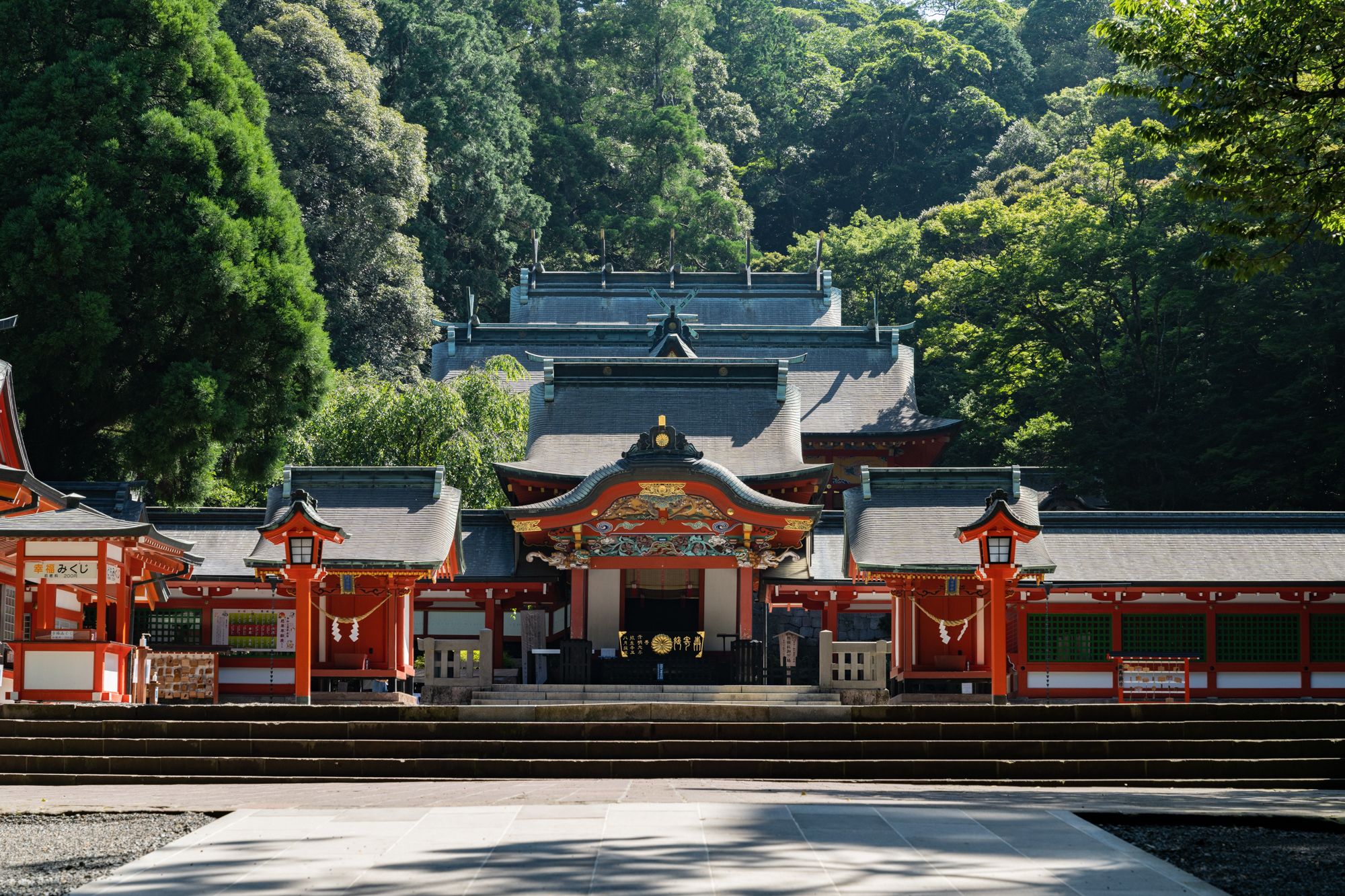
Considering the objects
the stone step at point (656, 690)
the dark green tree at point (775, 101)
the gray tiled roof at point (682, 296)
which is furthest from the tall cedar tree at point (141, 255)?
the dark green tree at point (775, 101)

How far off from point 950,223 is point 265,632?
36.5 m

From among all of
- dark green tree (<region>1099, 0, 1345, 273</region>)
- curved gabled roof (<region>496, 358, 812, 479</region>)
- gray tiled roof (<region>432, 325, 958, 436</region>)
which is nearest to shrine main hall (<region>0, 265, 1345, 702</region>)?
curved gabled roof (<region>496, 358, 812, 479</region>)

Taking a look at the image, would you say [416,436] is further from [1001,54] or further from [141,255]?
[1001,54]

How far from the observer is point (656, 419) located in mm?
30750

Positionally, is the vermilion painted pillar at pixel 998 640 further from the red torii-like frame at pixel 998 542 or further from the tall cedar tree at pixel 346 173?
the tall cedar tree at pixel 346 173

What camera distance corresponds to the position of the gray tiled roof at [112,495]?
25094mm

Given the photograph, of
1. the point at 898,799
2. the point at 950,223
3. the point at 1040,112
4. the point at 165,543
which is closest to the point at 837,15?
the point at 1040,112

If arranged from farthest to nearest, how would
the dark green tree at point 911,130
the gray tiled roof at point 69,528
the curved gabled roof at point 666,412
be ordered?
1. the dark green tree at point 911,130
2. the curved gabled roof at point 666,412
3. the gray tiled roof at point 69,528

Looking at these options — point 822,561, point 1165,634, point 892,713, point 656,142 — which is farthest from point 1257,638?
point 656,142

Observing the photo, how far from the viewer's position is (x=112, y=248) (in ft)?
88.5

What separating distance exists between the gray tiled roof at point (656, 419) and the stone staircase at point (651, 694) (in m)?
5.55

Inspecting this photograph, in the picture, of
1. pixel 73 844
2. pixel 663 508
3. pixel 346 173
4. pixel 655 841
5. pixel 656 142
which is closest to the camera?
pixel 655 841

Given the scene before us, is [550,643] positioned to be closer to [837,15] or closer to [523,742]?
[523,742]

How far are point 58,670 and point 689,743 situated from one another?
951 centimetres
